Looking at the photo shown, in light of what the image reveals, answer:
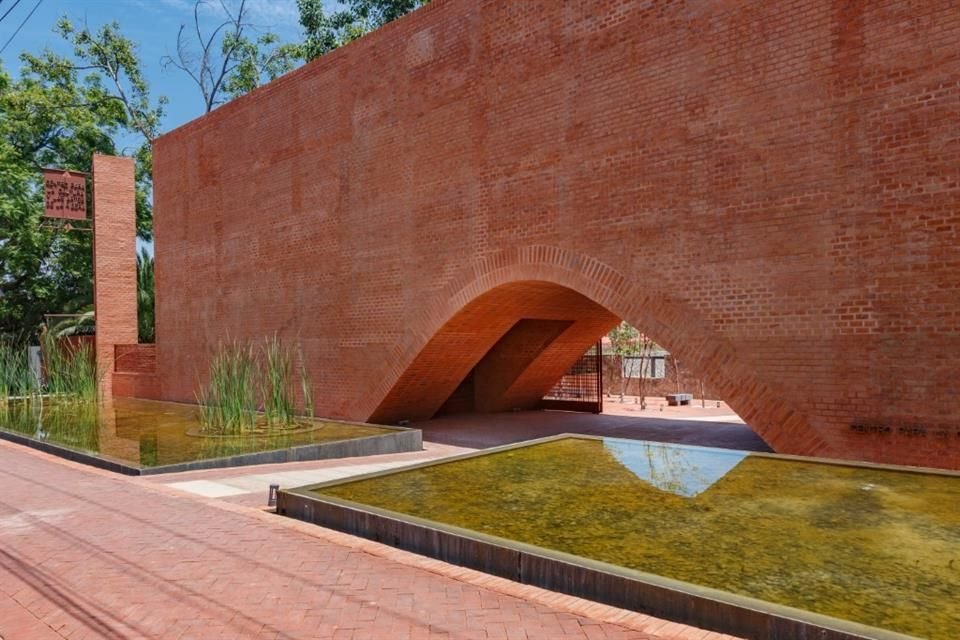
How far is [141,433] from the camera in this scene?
33.2ft

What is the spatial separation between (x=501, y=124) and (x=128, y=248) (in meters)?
13.7

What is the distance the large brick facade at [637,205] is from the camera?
6.35 metres

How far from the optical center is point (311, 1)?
77.4ft

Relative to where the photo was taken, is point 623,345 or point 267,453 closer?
point 267,453

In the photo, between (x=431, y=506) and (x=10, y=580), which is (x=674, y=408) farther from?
(x=10, y=580)

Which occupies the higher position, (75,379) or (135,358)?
(135,358)

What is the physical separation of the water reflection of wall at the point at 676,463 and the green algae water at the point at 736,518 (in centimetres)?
2

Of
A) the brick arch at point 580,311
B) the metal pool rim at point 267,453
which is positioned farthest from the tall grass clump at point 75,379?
the brick arch at point 580,311

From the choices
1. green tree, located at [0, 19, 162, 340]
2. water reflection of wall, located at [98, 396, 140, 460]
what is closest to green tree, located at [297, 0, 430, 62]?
green tree, located at [0, 19, 162, 340]

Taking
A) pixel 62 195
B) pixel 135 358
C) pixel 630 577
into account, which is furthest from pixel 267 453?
pixel 62 195

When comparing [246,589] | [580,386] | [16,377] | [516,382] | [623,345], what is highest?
[623,345]

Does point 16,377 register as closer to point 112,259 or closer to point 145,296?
point 112,259

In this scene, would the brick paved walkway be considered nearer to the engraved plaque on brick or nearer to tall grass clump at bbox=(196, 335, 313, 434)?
tall grass clump at bbox=(196, 335, 313, 434)

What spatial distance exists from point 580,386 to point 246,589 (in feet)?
38.4
